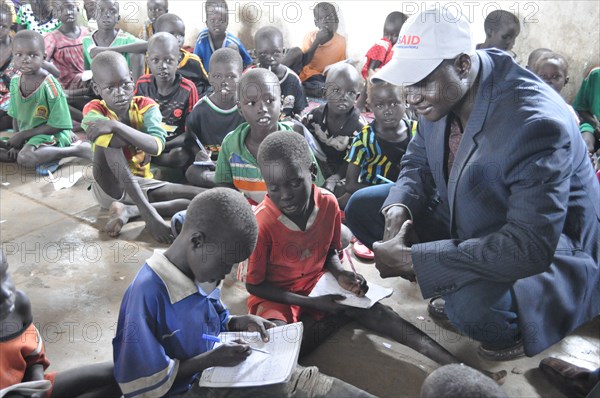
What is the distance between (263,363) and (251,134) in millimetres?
1531

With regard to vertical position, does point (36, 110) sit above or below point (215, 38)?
below

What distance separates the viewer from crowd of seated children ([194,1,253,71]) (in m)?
5.17

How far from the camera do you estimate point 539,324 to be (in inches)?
78.1

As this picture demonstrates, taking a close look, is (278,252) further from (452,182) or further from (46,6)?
(46,6)

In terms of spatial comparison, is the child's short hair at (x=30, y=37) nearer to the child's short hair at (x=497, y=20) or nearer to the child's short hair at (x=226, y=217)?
the child's short hair at (x=226, y=217)

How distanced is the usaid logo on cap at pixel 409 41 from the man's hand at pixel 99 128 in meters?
1.77

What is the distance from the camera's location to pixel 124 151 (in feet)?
11.0

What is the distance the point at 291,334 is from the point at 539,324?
884 millimetres

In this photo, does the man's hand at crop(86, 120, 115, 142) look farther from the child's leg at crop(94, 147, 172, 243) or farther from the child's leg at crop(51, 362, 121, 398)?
the child's leg at crop(51, 362, 121, 398)

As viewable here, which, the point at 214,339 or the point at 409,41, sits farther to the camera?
the point at 409,41

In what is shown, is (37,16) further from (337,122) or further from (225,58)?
(337,122)

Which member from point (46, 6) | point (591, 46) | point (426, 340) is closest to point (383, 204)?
point (426, 340)

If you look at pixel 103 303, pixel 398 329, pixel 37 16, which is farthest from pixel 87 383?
pixel 37 16

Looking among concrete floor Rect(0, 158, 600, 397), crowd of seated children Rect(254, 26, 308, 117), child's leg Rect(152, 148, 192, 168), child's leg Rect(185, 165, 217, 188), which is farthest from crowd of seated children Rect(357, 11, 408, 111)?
concrete floor Rect(0, 158, 600, 397)
